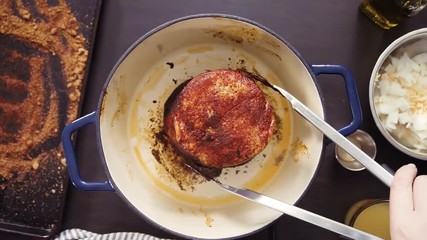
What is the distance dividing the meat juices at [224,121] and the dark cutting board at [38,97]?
27 centimetres

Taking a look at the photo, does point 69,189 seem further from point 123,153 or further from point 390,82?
point 390,82

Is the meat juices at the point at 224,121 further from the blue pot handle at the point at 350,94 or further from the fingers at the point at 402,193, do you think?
the fingers at the point at 402,193

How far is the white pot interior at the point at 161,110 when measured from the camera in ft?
3.52

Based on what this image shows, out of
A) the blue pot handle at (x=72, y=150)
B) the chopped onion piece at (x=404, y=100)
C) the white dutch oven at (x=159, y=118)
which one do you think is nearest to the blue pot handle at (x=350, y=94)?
the white dutch oven at (x=159, y=118)

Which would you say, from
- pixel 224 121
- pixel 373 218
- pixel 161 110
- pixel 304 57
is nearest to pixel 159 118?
pixel 161 110

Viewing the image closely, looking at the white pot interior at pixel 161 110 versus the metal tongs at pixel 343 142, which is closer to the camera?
the metal tongs at pixel 343 142

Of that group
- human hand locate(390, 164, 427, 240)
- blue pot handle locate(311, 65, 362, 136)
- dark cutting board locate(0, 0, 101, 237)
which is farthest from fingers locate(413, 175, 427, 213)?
dark cutting board locate(0, 0, 101, 237)

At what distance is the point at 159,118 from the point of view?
1.17 meters

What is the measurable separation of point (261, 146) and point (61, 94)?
46 cm

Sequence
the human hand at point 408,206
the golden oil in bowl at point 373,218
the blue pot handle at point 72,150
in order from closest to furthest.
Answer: the human hand at point 408,206
the blue pot handle at point 72,150
the golden oil in bowl at point 373,218

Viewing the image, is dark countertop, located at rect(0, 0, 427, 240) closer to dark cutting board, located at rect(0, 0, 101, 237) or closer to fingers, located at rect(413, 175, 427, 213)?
dark cutting board, located at rect(0, 0, 101, 237)

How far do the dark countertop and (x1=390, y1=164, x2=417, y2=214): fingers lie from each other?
31cm

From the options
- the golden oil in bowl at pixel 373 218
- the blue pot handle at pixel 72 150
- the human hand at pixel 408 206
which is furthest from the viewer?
the golden oil in bowl at pixel 373 218

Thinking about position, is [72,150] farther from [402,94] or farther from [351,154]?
[402,94]
